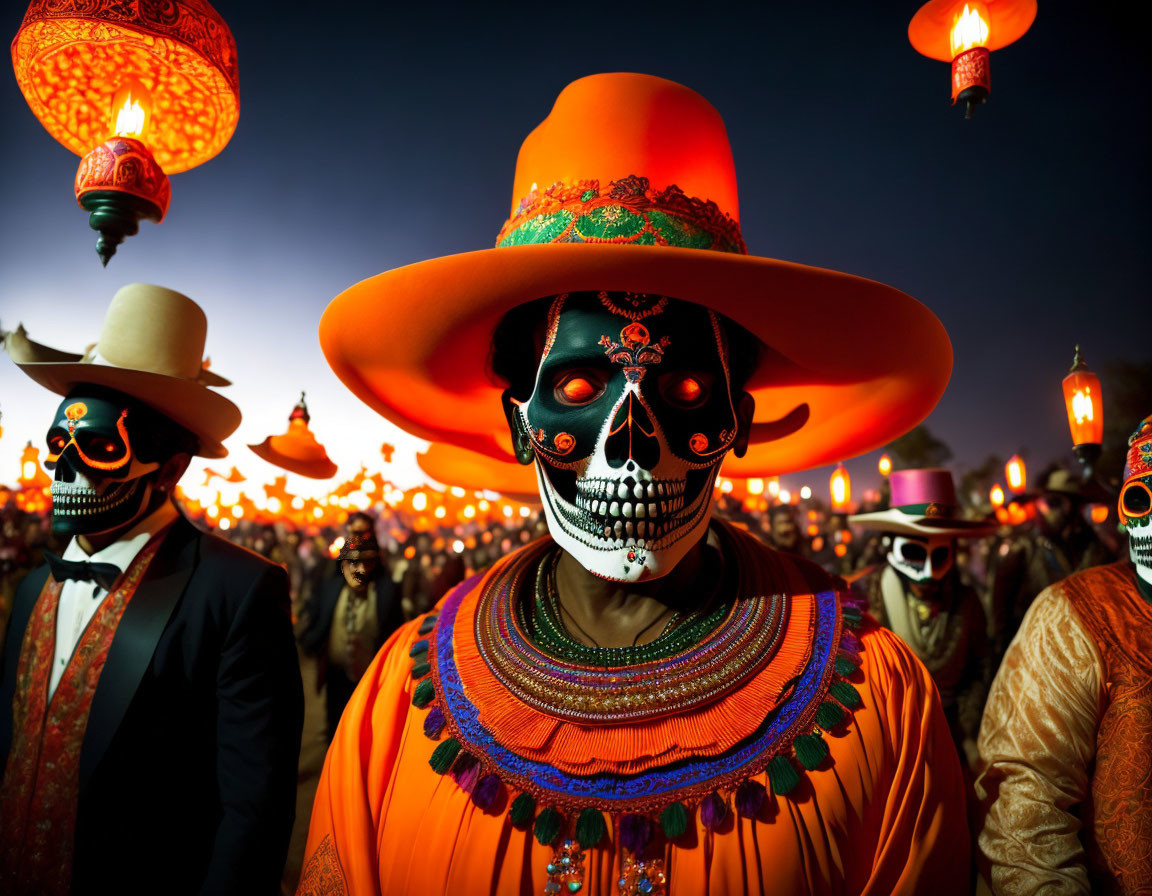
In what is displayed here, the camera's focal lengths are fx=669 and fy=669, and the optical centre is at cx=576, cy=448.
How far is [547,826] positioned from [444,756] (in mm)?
274

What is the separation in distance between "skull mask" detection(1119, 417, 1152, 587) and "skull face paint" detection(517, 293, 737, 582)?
57.1 inches

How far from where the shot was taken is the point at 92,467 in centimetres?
237

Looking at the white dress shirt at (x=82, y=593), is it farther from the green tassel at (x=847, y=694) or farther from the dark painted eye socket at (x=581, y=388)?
the green tassel at (x=847, y=694)

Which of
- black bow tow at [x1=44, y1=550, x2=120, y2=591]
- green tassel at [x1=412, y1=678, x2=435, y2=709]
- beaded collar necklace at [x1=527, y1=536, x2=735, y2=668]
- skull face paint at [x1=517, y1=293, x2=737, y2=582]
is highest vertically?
skull face paint at [x1=517, y1=293, x2=737, y2=582]

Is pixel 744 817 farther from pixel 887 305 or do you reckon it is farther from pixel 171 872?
pixel 171 872

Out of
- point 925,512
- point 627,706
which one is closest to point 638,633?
point 627,706

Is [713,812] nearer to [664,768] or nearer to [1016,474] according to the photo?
[664,768]

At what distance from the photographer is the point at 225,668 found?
2.33 m

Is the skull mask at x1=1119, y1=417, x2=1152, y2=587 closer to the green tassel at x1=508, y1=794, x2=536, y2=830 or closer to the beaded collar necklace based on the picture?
the beaded collar necklace

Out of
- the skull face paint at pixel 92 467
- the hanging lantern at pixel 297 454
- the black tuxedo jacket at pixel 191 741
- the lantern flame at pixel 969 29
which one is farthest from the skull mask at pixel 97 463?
the lantern flame at pixel 969 29

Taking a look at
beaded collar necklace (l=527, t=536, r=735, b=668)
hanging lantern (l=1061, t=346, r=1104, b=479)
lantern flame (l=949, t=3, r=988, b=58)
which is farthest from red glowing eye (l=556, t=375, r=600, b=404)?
lantern flame (l=949, t=3, r=988, b=58)

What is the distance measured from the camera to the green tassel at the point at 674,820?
Result: 4.30ft

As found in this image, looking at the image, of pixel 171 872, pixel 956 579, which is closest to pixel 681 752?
pixel 171 872

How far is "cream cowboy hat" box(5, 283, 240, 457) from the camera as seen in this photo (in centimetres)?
247
